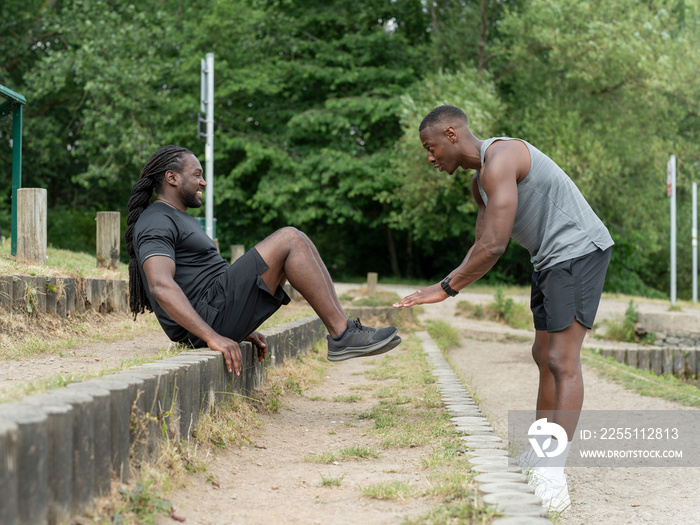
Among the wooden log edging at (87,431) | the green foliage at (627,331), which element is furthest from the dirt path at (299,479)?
the green foliage at (627,331)

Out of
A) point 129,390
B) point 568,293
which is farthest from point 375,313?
point 129,390

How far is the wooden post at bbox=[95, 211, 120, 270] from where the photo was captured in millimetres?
7719

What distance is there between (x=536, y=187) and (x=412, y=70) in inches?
797

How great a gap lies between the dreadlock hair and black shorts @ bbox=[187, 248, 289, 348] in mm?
537

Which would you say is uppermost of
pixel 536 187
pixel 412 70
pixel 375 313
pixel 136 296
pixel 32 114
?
pixel 412 70

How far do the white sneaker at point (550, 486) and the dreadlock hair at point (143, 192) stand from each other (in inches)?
97.0

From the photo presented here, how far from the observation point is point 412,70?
23.0 metres

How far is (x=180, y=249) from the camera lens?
13.1ft

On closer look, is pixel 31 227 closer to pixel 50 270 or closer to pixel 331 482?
pixel 50 270

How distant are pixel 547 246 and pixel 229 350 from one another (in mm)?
1726

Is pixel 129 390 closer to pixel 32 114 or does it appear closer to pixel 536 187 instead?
pixel 536 187

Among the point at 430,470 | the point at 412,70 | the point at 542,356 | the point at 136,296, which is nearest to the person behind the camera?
the point at 430,470

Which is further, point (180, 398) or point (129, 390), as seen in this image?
point (180, 398)

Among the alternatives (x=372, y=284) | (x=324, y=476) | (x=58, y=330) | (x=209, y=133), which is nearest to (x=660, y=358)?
(x=372, y=284)
